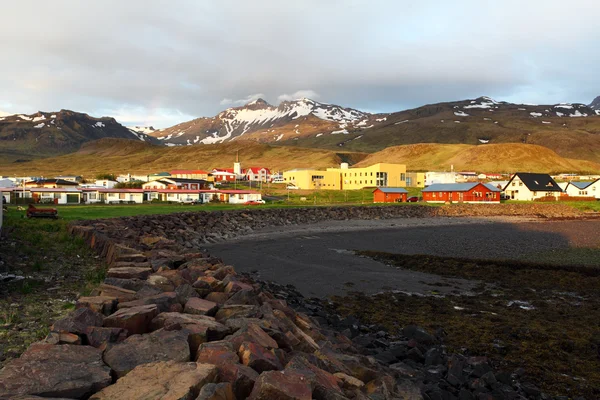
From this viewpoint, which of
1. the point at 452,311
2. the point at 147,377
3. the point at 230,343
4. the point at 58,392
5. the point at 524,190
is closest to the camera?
the point at 58,392

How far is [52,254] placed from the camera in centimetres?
1669

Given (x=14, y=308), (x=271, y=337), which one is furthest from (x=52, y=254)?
(x=271, y=337)

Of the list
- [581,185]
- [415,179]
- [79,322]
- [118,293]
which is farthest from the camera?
[415,179]

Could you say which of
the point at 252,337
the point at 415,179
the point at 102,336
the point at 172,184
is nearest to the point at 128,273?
the point at 102,336

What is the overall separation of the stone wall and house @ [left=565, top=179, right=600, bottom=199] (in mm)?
104600

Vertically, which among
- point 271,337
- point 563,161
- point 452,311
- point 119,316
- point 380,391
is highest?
point 563,161

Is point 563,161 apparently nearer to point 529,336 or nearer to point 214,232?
point 214,232

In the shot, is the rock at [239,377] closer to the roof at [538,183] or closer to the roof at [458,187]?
the roof at [458,187]

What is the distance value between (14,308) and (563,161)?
225 metres

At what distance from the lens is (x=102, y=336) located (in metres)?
6.16

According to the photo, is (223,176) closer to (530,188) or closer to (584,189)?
(530,188)

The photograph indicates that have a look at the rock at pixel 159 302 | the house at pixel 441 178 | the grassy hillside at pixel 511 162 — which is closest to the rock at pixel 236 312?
the rock at pixel 159 302

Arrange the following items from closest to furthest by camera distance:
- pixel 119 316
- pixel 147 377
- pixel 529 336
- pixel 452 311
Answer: pixel 147 377
pixel 119 316
pixel 529 336
pixel 452 311

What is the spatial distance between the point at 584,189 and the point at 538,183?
1204 centimetres
